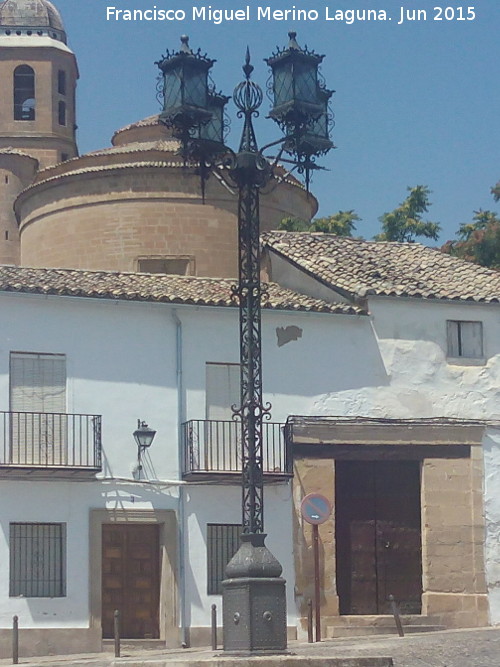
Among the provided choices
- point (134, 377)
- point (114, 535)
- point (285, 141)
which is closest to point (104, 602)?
point (114, 535)

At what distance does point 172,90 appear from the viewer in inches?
826

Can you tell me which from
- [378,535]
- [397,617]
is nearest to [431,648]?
[397,617]

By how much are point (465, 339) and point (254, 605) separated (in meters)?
11.0

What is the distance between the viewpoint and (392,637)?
86.2 ft

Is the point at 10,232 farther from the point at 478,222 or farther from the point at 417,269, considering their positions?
the point at 417,269

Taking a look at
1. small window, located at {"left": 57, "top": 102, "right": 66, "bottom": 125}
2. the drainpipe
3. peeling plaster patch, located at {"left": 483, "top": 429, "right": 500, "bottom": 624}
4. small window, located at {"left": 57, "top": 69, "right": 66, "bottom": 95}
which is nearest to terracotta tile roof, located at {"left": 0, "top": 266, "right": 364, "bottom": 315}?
the drainpipe

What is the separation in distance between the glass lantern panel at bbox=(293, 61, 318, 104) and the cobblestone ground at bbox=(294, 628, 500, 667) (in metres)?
7.17

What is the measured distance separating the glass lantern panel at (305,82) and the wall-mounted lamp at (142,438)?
7.50 metres

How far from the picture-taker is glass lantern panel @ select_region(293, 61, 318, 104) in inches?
827

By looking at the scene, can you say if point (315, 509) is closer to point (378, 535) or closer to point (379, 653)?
point (378, 535)

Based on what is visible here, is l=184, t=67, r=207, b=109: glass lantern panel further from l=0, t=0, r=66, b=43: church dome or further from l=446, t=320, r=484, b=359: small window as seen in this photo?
l=0, t=0, r=66, b=43: church dome

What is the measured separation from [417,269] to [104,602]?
885 centimetres

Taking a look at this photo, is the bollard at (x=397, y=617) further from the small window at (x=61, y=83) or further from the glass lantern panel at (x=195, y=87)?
the small window at (x=61, y=83)

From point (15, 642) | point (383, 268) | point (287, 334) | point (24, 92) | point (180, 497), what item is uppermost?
point (24, 92)
